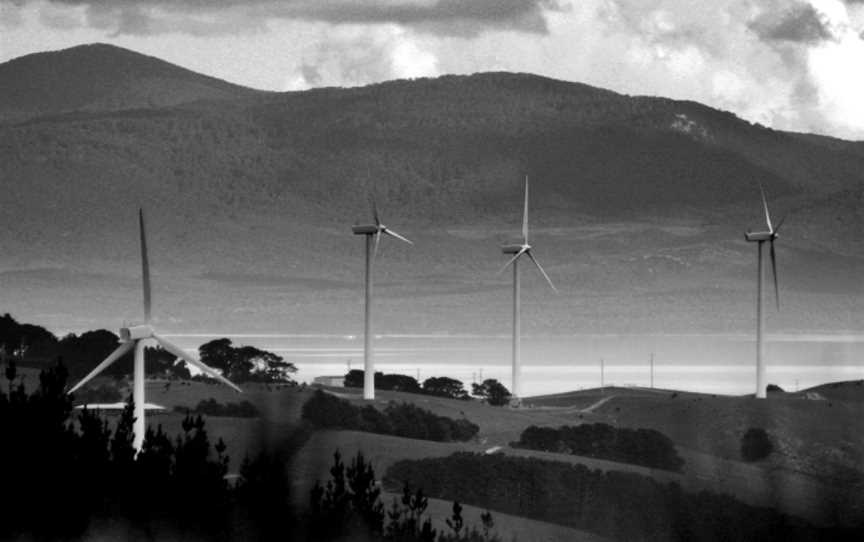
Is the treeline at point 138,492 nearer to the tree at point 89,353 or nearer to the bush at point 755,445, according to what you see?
the bush at point 755,445

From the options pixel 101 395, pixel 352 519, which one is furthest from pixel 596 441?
pixel 352 519

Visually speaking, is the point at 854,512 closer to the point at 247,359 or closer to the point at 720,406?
the point at 720,406

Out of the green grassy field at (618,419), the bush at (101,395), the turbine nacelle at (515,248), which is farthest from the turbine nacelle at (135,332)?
the turbine nacelle at (515,248)

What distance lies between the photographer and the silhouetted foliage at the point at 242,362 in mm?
141875

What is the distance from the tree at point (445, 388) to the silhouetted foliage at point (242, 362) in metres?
9.02

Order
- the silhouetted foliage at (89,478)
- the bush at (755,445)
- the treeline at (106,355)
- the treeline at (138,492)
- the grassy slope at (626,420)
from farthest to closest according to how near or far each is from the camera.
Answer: the treeline at (106,355)
the bush at (755,445)
the grassy slope at (626,420)
the silhouetted foliage at (89,478)
the treeline at (138,492)

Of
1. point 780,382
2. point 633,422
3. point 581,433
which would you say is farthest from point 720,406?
point 780,382

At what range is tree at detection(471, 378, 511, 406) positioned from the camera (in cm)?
13449

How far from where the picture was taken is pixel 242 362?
146125 millimetres

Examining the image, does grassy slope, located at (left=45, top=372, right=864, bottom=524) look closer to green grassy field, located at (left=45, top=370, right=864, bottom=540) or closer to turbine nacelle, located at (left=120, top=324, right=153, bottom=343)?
green grassy field, located at (left=45, top=370, right=864, bottom=540)

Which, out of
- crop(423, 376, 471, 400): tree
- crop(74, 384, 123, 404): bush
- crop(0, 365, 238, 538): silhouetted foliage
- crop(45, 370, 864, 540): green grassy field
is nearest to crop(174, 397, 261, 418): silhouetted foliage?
crop(45, 370, 864, 540): green grassy field

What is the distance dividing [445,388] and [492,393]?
4.14 metres

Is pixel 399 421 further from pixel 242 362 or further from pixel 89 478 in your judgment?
pixel 89 478

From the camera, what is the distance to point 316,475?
81.7 feet
